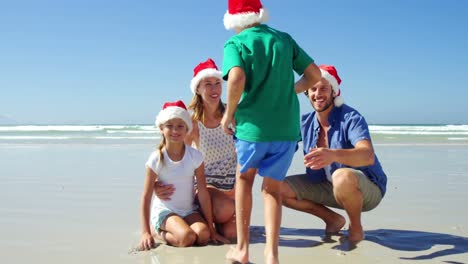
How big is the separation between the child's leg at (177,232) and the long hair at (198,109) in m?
0.89

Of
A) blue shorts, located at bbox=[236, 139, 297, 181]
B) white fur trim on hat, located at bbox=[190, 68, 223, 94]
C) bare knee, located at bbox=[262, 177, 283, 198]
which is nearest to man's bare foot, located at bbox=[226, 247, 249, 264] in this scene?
bare knee, located at bbox=[262, 177, 283, 198]

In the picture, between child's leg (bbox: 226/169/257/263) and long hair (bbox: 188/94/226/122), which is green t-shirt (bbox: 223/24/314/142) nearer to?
child's leg (bbox: 226/169/257/263)

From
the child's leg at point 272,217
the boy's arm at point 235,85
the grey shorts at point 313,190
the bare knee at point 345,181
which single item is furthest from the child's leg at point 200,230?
the boy's arm at point 235,85

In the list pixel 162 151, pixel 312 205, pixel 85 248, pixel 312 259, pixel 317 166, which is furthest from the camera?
pixel 312 205

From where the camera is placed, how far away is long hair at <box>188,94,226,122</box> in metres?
3.69

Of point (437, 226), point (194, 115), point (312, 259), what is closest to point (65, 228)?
point (194, 115)

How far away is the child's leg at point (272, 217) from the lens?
2.48m

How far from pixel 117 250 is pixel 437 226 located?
2.56m

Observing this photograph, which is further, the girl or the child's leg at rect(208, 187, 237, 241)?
the child's leg at rect(208, 187, 237, 241)

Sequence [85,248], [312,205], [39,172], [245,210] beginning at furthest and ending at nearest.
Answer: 1. [39,172]
2. [312,205]
3. [85,248]
4. [245,210]

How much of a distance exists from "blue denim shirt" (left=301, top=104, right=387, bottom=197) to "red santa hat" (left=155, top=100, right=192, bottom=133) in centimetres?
95

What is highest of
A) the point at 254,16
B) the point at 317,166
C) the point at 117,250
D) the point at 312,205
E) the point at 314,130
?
the point at 254,16

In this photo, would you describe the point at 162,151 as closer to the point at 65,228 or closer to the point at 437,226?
the point at 65,228

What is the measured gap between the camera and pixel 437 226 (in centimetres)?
363
